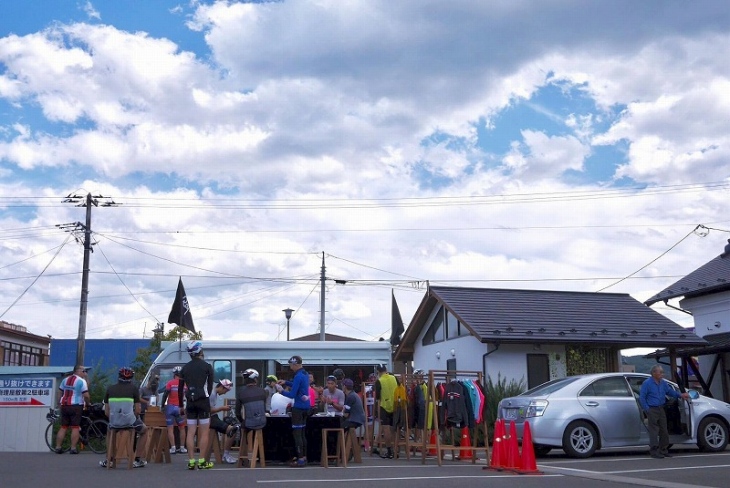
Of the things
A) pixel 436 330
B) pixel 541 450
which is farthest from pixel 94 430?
pixel 436 330

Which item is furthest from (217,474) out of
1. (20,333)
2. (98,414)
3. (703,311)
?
(20,333)

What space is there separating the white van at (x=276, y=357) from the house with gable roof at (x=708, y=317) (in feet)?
29.0

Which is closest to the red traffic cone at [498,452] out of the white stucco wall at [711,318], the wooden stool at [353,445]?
the wooden stool at [353,445]

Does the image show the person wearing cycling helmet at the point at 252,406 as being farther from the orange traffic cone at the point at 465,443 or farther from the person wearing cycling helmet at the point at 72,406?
the person wearing cycling helmet at the point at 72,406

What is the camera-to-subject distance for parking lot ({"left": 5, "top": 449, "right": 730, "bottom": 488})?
11.3m

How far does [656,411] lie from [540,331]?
7.66 meters

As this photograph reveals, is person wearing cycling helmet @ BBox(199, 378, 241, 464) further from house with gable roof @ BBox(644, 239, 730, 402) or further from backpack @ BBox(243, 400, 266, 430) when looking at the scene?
house with gable roof @ BBox(644, 239, 730, 402)

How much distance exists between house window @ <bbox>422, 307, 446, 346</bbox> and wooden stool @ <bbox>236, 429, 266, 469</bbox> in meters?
13.3

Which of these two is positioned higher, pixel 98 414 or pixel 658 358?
pixel 658 358

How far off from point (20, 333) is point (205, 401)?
111ft

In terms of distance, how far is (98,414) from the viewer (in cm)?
1948

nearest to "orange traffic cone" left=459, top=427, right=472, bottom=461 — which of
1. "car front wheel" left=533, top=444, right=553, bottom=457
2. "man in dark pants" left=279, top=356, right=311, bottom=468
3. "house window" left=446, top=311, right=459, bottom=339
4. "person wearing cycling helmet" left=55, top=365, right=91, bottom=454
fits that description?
"car front wheel" left=533, top=444, right=553, bottom=457

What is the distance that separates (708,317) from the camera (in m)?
27.5

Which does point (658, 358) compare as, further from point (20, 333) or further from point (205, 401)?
point (20, 333)
